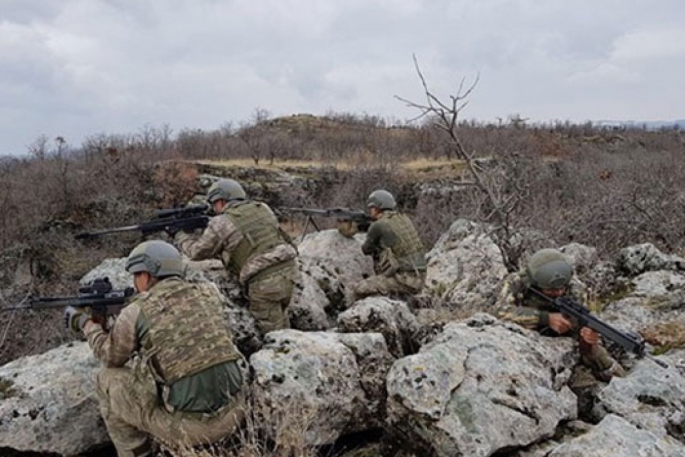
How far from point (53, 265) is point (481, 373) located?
40.6 ft

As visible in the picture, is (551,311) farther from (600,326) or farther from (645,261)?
(645,261)

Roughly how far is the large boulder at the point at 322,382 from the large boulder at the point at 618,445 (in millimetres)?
1402

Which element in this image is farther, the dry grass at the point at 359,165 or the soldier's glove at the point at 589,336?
the dry grass at the point at 359,165

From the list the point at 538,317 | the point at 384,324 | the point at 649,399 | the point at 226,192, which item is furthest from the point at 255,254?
the point at 649,399

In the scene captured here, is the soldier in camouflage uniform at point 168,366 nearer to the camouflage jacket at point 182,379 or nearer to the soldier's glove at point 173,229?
the camouflage jacket at point 182,379

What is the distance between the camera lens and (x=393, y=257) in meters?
7.46

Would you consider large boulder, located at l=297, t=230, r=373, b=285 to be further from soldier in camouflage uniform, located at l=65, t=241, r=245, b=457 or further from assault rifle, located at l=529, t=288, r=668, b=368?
soldier in camouflage uniform, located at l=65, t=241, r=245, b=457

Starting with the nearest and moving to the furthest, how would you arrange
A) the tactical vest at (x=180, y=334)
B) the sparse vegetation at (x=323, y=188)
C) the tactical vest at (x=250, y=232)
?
the tactical vest at (x=180, y=334)
the tactical vest at (x=250, y=232)
the sparse vegetation at (x=323, y=188)

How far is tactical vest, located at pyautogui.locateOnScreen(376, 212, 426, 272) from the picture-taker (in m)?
7.41

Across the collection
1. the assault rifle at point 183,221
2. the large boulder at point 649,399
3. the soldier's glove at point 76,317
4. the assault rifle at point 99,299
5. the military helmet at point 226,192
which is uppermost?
the military helmet at point 226,192

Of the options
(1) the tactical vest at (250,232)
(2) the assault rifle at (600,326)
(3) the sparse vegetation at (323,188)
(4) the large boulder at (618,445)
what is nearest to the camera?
(4) the large boulder at (618,445)

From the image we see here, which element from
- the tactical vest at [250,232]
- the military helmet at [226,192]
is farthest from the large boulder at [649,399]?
the military helmet at [226,192]

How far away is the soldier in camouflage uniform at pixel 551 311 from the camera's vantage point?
4.29m

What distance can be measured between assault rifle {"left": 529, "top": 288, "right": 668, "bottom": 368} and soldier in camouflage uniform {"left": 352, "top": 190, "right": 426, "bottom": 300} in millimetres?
2899
